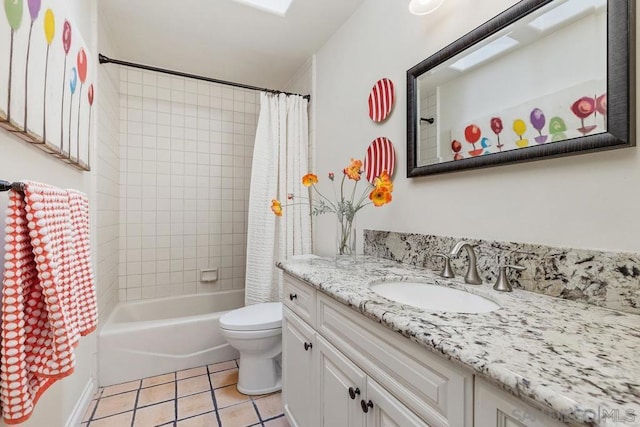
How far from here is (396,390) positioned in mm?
738

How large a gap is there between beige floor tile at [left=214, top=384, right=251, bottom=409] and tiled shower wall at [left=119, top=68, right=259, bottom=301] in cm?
120

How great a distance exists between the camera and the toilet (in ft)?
5.60

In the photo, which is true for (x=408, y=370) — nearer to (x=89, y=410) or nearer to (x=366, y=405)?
(x=366, y=405)

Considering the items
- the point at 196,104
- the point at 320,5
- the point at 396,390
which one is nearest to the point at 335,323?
the point at 396,390

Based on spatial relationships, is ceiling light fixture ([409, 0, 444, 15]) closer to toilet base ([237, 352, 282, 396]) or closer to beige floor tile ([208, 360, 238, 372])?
toilet base ([237, 352, 282, 396])

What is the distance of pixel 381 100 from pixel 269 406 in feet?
5.89

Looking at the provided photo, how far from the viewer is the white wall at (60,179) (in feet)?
2.91

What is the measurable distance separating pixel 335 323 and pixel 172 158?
2342 millimetres

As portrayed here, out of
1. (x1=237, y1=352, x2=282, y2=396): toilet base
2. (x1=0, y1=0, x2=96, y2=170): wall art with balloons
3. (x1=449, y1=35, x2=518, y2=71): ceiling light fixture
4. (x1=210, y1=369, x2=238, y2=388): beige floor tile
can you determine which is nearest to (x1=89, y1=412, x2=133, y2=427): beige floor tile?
(x1=210, y1=369, x2=238, y2=388): beige floor tile

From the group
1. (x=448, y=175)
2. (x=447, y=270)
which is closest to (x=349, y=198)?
(x=448, y=175)

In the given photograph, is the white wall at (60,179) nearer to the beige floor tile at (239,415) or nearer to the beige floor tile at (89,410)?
the beige floor tile at (89,410)

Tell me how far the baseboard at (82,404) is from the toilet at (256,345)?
0.74m

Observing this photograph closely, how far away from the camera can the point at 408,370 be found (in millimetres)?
699

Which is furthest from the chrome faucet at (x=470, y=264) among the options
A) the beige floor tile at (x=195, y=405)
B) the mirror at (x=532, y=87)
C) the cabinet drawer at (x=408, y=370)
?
the beige floor tile at (x=195, y=405)
